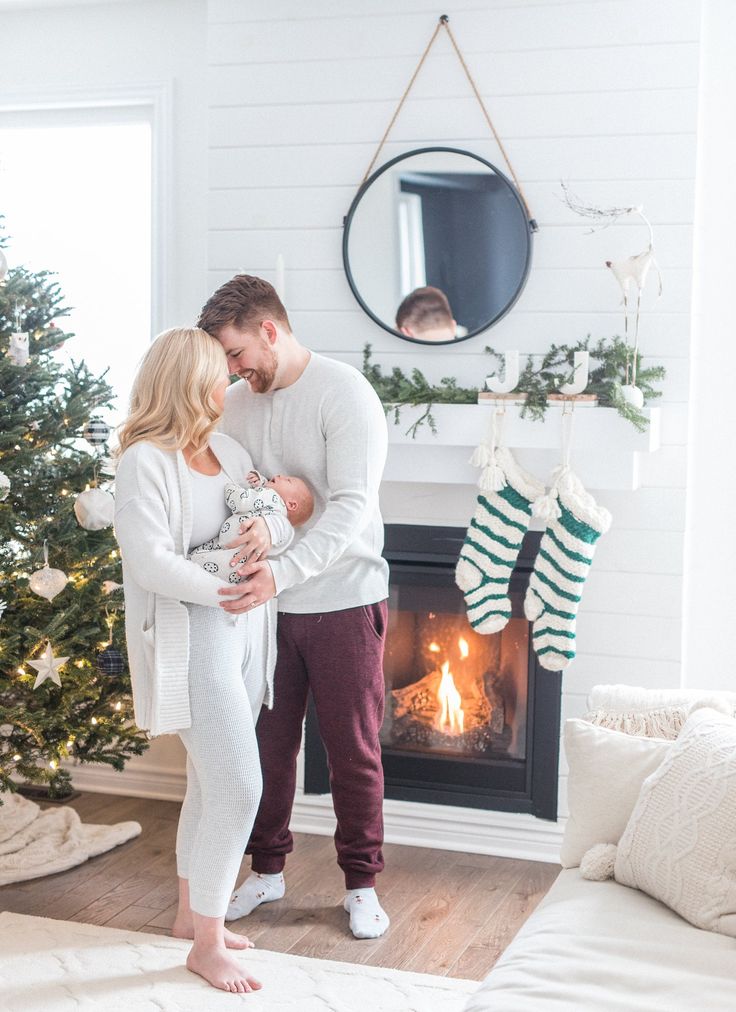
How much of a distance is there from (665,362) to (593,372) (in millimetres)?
205

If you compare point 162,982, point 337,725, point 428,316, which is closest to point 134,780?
point 337,725

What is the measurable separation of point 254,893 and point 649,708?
118 centimetres

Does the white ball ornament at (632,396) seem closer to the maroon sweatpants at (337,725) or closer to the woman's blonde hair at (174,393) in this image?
the maroon sweatpants at (337,725)

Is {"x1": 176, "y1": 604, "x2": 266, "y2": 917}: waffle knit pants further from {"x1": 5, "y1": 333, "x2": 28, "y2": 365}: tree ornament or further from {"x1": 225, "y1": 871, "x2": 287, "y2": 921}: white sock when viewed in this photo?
{"x1": 5, "y1": 333, "x2": 28, "y2": 365}: tree ornament

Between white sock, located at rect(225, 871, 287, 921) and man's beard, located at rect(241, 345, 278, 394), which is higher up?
man's beard, located at rect(241, 345, 278, 394)

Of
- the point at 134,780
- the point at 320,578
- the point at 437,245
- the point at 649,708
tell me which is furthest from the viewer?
the point at 134,780

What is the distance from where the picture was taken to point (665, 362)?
3.01m

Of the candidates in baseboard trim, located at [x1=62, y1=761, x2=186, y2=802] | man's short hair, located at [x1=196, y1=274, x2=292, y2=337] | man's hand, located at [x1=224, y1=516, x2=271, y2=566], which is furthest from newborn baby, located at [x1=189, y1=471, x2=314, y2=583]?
baseboard trim, located at [x1=62, y1=761, x2=186, y2=802]

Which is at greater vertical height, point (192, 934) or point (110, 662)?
point (110, 662)

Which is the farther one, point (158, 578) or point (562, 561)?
point (562, 561)

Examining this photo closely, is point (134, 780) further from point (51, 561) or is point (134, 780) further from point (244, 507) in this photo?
point (244, 507)

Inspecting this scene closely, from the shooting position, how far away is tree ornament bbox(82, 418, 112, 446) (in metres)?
2.96

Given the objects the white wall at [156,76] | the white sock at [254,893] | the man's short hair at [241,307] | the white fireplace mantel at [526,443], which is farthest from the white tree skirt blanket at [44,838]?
the man's short hair at [241,307]

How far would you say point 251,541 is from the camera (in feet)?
7.61
